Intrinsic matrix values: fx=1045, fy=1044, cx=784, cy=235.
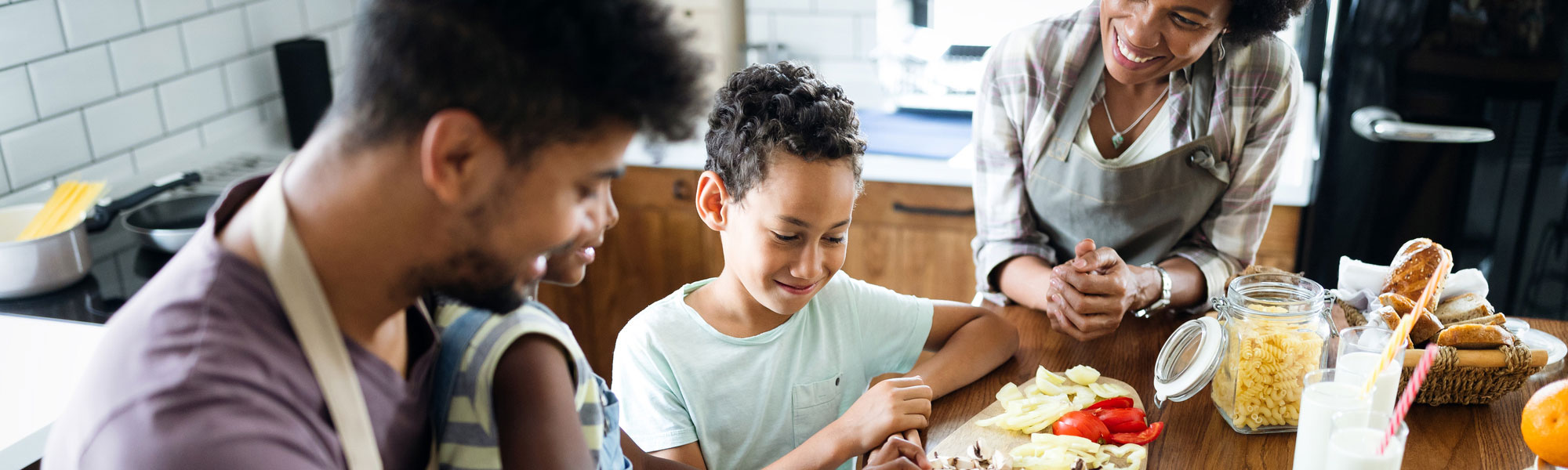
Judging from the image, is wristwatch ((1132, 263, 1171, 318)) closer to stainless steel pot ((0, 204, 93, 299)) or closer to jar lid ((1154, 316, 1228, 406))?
jar lid ((1154, 316, 1228, 406))

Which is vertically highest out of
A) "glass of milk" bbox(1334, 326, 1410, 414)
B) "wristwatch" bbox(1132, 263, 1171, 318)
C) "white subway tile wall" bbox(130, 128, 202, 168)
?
"white subway tile wall" bbox(130, 128, 202, 168)

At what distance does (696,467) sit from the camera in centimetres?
124

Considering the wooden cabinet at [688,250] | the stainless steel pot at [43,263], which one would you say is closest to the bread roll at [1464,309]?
the wooden cabinet at [688,250]

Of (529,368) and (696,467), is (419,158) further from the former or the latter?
(696,467)

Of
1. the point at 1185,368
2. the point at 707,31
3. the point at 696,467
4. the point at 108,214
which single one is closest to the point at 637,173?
the point at 707,31

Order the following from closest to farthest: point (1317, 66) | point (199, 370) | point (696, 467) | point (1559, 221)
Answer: point (199, 370)
point (696, 467)
point (1559, 221)
point (1317, 66)

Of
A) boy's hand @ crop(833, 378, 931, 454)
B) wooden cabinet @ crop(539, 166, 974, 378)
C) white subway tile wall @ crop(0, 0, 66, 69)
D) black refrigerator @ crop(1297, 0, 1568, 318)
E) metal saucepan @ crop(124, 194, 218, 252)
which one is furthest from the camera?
wooden cabinet @ crop(539, 166, 974, 378)

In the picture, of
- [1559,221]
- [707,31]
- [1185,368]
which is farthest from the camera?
[707,31]

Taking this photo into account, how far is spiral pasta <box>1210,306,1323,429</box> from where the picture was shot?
1050 mm

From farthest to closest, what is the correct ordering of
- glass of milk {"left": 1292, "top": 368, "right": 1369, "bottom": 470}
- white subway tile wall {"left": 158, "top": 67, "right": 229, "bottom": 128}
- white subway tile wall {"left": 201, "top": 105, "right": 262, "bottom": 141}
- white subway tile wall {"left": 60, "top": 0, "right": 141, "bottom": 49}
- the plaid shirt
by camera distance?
white subway tile wall {"left": 201, "top": 105, "right": 262, "bottom": 141}
white subway tile wall {"left": 158, "top": 67, "right": 229, "bottom": 128}
white subway tile wall {"left": 60, "top": 0, "right": 141, "bottom": 49}
the plaid shirt
glass of milk {"left": 1292, "top": 368, "right": 1369, "bottom": 470}

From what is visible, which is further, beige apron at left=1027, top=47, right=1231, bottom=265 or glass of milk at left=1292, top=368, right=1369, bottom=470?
beige apron at left=1027, top=47, right=1231, bottom=265

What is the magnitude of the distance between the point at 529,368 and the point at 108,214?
1.51m

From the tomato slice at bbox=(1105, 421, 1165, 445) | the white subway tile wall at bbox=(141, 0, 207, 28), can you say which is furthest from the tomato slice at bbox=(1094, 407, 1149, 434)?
the white subway tile wall at bbox=(141, 0, 207, 28)

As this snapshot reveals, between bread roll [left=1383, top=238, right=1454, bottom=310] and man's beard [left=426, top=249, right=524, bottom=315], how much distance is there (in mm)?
1010
